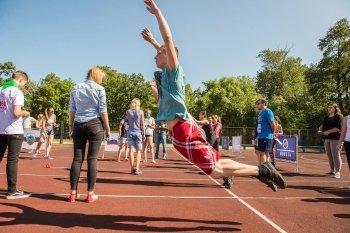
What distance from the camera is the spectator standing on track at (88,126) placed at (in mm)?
5395

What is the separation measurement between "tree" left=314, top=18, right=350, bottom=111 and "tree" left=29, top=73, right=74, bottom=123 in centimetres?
4592

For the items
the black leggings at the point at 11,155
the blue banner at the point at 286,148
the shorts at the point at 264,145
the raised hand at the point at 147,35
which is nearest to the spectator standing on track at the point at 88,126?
the black leggings at the point at 11,155

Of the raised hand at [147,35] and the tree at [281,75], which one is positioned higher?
the tree at [281,75]

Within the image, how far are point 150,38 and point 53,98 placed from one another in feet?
217

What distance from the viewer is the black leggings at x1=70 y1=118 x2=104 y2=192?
5.39 m

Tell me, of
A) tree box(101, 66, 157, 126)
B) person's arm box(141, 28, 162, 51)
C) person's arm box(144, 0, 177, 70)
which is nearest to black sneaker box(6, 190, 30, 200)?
person's arm box(141, 28, 162, 51)

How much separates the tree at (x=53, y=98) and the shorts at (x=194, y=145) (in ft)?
211

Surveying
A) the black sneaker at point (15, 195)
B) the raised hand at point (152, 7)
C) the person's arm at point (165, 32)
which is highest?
the raised hand at point (152, 7)

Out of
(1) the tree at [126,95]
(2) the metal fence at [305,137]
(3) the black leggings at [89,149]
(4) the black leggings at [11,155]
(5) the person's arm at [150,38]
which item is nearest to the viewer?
(5) the person's arm at [150,38]

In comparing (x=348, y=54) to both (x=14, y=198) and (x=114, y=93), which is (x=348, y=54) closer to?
(x=114, y=93)

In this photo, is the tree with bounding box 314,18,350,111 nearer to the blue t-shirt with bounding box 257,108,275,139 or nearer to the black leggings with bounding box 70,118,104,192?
the blue t-shirt with bounding box 257,108,275,139

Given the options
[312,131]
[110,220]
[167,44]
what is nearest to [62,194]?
[110,220]

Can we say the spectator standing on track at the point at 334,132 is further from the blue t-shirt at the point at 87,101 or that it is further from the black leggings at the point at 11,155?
the black leggings at the point at 11,155

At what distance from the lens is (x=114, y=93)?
191 ft
